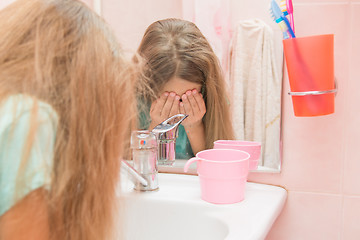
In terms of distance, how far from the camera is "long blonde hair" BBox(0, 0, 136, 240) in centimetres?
39

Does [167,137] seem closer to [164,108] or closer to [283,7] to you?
[164,108]

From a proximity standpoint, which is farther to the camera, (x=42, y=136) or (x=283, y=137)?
(x=283, y=137)

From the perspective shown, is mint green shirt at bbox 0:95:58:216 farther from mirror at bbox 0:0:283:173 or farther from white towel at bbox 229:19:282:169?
white towel at bbox 229:19:282:169

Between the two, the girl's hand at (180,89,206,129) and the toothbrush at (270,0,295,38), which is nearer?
the toothbrush at (270,0,295,38)

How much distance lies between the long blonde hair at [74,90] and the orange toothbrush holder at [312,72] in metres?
0.40

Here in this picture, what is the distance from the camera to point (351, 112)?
→ 727 mm

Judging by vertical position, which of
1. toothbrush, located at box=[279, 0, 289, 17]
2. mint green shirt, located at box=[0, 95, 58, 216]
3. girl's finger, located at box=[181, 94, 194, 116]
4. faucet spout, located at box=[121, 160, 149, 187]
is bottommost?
faucet spout, located at box=[121, 160, 149, 187]

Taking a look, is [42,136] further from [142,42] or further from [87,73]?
[142,42]

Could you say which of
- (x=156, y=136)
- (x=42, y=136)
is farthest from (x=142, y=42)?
(x=42, y=136)

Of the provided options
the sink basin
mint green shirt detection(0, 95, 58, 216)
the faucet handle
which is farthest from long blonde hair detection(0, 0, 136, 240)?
the faucet handle

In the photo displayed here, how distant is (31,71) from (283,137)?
58 centimetres

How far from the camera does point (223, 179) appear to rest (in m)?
0.67

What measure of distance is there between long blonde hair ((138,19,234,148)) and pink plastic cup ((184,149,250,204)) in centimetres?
15

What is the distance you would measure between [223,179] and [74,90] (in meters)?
0.38
